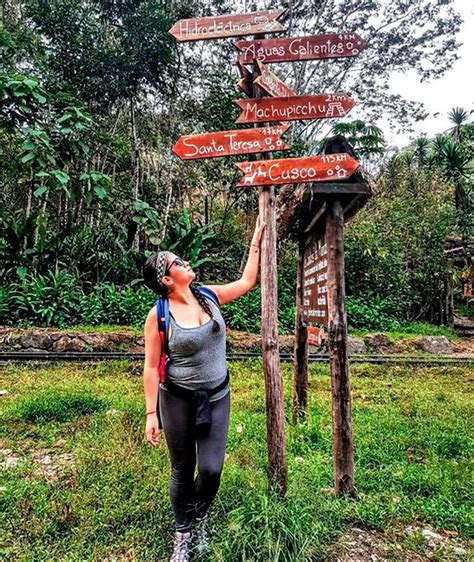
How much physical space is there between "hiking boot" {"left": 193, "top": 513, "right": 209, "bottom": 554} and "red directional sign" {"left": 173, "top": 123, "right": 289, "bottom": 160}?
197 cm

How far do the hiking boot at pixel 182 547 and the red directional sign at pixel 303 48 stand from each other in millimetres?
2643

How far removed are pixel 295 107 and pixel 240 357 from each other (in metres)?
4.74

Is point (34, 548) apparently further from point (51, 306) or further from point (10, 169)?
point (10, 169)

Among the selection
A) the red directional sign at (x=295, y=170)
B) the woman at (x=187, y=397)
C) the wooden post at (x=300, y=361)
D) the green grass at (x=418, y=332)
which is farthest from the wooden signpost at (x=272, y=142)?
the green grass at (x=418, y=332)

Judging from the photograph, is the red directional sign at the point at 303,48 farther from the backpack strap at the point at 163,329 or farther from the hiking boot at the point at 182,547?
the hiking boot at the point at 182,547

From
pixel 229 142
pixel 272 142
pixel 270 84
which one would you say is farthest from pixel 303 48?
pixel 229 142

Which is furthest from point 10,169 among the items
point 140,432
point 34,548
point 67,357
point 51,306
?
point 34,548

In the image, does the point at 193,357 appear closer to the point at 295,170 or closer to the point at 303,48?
the point at 295,170

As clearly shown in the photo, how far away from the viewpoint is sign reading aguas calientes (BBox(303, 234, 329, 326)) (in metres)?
3.10

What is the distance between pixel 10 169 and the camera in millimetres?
10000

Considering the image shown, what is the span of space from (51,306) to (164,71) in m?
5.75

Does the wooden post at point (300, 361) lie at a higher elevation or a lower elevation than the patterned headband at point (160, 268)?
lower

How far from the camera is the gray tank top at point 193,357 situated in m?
2.09

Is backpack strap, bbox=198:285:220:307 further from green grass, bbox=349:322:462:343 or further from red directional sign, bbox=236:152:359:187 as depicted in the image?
green grass, bbox=349:322:462:343
